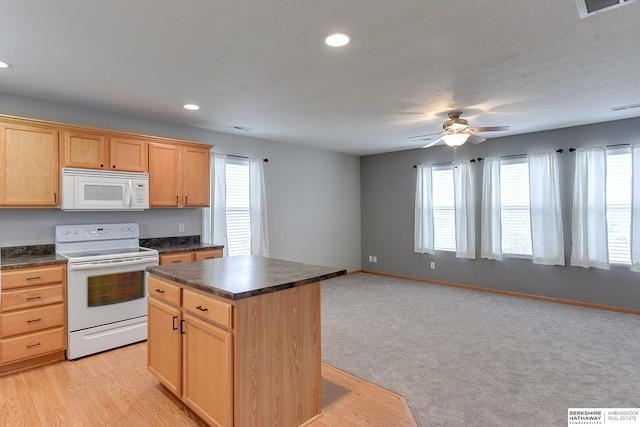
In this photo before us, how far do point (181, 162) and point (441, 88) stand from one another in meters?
3.11

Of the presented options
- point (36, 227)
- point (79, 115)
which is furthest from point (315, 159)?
point (36, 227)

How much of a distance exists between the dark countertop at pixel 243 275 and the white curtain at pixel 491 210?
166 inches

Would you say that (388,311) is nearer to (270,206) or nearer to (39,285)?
(270,206)

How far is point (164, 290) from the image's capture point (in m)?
2.43

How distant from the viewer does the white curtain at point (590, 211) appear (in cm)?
465

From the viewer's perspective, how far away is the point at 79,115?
12.3 feet

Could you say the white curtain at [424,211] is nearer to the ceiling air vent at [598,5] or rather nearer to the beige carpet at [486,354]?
the beige carpet at [486,354]

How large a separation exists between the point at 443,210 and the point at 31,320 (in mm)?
5906

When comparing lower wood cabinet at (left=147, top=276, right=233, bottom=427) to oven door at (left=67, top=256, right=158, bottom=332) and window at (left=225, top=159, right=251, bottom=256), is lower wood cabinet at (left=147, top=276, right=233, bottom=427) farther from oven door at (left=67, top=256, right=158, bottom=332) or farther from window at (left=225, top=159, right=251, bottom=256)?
window at (left=225, top=159, right=251, bottom=256)

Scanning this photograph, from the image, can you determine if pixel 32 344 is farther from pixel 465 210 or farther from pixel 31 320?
pixel 465 210

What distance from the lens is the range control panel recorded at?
140 inches

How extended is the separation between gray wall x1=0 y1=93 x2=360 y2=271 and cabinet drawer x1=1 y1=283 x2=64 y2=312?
0.72 metres

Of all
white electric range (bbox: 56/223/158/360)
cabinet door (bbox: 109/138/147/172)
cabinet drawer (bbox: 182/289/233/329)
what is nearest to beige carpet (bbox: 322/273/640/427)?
cabinet drawer (bbox: 182/289/233/329)
